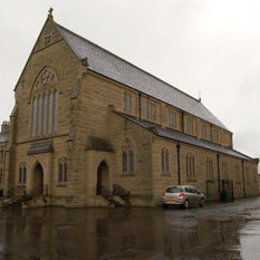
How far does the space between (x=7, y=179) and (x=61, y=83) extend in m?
11.3

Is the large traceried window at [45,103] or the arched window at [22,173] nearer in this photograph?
the large traceried window at [45,103]

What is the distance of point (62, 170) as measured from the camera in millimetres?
25734

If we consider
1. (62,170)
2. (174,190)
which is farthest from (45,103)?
(174,190)

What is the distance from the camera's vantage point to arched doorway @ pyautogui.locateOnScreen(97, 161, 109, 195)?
26578 millimetres

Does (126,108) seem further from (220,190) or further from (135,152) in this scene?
(220,190)

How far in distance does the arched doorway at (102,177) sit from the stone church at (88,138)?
91 millimetres

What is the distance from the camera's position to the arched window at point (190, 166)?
30.0m

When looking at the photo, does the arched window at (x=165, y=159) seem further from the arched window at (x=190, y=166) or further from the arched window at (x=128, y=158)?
the arched window at (x=190, y=166)

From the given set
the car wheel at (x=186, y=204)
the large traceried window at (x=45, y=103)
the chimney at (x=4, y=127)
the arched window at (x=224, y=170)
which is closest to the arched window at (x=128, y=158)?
the car wheel at (x=186, y=204)

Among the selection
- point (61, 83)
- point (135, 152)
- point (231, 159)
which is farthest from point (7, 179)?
point (231, 159)

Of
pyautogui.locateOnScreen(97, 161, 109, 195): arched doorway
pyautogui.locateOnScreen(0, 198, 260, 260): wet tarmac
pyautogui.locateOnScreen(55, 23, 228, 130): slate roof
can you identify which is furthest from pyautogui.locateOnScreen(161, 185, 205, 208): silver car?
pyautogui.locateOnScreen(55, 23, 228, 130): slate roof

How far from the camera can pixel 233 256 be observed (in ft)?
24.9

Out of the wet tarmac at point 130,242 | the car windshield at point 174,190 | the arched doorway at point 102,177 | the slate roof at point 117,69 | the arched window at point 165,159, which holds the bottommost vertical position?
the wet tarmac at point 130,242

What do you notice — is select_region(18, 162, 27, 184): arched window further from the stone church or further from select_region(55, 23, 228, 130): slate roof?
select_region(55, 23, 228, 130): slate roof
